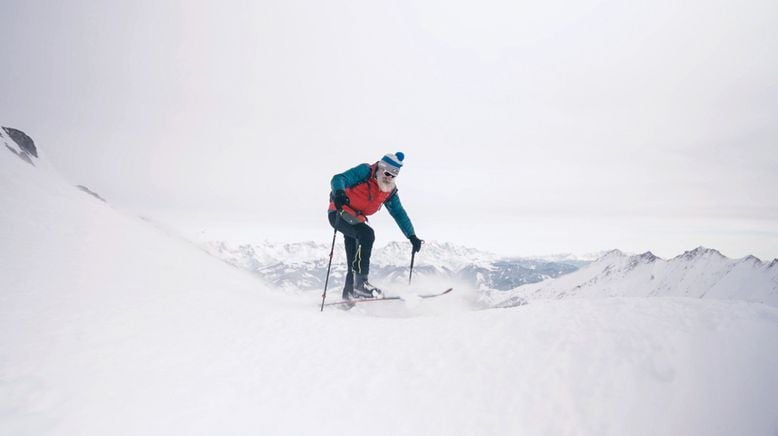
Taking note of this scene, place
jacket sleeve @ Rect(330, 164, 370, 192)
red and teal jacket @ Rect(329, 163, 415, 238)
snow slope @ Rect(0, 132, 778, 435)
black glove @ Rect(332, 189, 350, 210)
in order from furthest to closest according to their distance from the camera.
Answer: red and teal jacket @ Rect(329, 163, 415, 238)
jacket sleeve @ Rect(330, 164, 370, 192)
black glove @ Rect(332, 189, 350, 210)
snow slope @ Rect(0, 132, 778, 435)

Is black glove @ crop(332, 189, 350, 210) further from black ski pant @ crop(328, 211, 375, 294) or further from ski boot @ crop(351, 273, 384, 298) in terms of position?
ski boot @ crop(351, 273, 384, 298)

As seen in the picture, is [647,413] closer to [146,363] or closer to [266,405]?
[266,405]

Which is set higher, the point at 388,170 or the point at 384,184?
the point at 388,170

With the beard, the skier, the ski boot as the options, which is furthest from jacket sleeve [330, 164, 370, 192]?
the ski boot

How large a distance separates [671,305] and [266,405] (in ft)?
16.5

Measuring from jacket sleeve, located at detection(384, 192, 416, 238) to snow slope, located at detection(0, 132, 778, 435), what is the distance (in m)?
3.73

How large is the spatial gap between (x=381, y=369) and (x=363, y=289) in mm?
4299

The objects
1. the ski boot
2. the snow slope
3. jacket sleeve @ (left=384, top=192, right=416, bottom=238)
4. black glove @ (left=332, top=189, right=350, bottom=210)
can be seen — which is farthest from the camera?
jacket sleeve @ (left=384, top=192, right=416, bottom=238)

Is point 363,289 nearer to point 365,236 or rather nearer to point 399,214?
point 365,236

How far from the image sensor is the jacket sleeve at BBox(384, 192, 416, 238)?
28.3 feet

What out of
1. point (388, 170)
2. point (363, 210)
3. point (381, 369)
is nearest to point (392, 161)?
Result: point (388, 170)

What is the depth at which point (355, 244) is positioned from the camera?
8.52 m

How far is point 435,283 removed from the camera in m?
10.1

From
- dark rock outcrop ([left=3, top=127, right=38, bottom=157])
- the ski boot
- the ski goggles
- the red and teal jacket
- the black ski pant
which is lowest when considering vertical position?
the ski boot
